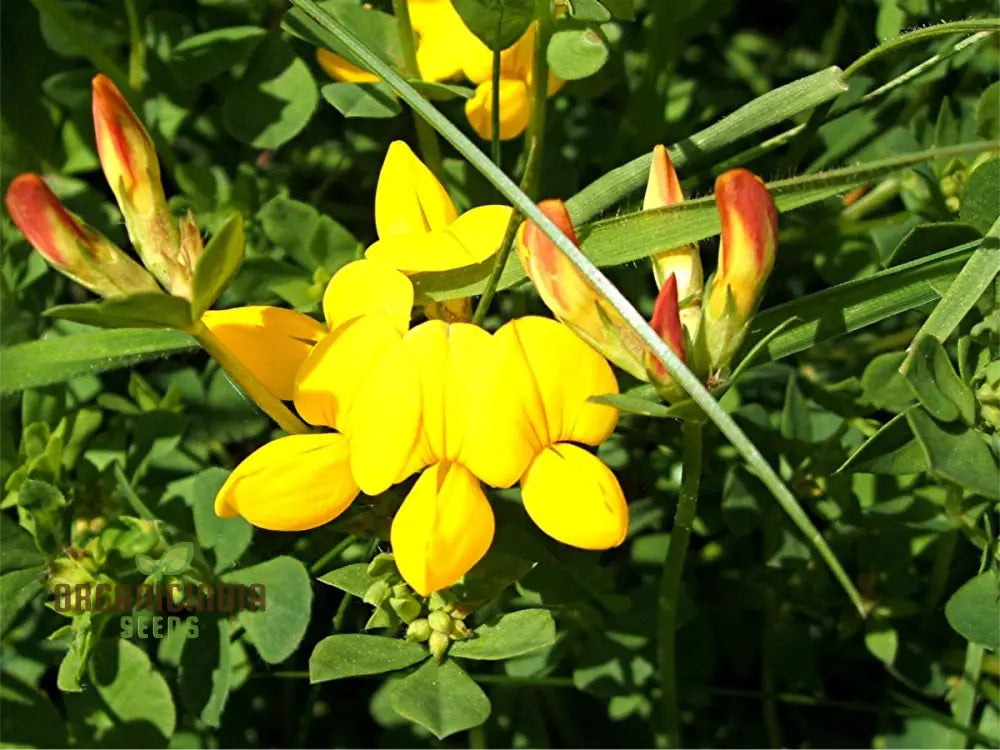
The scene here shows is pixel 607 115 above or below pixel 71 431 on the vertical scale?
above

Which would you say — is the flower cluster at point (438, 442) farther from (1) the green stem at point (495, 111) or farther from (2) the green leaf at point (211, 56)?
(2) the green leaf at point (211, 56)

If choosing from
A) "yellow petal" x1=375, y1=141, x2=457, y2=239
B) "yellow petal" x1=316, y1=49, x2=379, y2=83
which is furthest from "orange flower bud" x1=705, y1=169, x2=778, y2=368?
"yellow petal" x1=316, y1=49, x2=379, y2=83

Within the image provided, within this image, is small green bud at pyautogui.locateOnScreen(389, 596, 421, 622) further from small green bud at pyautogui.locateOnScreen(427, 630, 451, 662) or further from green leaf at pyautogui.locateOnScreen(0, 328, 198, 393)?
green leaf at pyautogui.locateOnScreen(0, 328, 198, 393)

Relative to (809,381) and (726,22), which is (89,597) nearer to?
(809,381)

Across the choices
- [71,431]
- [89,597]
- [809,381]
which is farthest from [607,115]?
[89,597]

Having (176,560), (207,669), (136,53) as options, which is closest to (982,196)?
(176,560)

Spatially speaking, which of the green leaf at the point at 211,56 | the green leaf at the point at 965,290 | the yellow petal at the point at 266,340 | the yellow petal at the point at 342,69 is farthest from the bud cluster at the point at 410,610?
the green leaf at the point at 211,56

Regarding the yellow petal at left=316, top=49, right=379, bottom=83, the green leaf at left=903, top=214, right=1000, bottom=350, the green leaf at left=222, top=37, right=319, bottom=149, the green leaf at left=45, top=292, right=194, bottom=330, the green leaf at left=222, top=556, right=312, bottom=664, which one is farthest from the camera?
the green leaf at left=222, top=37, right=319, bottom=149
